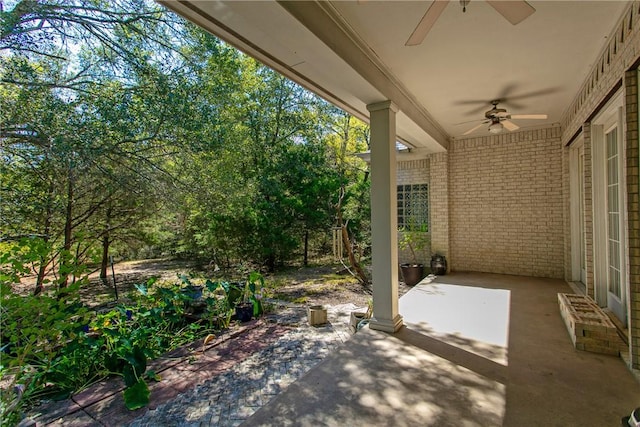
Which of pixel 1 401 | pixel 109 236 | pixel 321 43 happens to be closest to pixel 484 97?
pixel 321 43

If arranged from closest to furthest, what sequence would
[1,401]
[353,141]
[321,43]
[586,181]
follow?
1. [1,401]
2. [321,43]
3. [586,181]
4. [353,141]

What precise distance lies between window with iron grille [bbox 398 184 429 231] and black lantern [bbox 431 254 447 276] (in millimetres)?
941

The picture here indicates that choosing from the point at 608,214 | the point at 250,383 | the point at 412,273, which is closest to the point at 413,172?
the point at 412,273

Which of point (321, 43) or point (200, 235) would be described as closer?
point (321, 43)

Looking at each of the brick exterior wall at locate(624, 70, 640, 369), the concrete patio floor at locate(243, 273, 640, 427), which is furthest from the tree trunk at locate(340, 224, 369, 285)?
the brick exterior wall at locate(624, 70, 640, 369)

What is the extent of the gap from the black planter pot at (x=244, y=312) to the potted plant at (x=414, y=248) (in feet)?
11.2

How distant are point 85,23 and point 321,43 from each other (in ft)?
13.2

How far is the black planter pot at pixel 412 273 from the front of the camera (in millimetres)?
6613

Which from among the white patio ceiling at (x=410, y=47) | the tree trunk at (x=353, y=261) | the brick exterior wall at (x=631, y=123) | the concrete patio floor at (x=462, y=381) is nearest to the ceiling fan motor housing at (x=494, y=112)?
the white patio ceiling at (x=410, y=47)

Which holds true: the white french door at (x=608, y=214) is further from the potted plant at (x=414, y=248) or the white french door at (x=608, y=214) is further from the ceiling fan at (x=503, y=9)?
the potted plant at (x=414, y=248)

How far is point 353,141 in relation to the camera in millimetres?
14070

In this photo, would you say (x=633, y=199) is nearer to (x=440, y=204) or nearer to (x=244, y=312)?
(x=440, y=204)

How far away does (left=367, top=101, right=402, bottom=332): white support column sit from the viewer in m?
3.57

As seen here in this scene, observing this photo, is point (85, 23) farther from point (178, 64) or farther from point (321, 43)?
point (321, 43)
